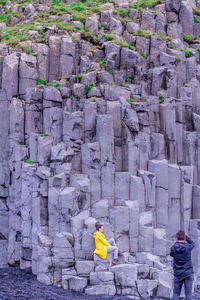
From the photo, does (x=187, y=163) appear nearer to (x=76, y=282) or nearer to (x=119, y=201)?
(x=119, y=201)

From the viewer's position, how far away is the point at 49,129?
20.8 m

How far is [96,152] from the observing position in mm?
19281

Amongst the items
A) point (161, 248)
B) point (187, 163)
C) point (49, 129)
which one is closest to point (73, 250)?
point (161, 248)

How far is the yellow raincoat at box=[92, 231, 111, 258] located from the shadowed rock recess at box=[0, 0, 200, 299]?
0.36 metres

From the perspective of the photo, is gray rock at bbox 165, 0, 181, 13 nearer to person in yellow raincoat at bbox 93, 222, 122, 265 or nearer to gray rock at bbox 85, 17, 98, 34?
gray rock at bbox 85, 17, 98, 34

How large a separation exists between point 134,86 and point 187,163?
562 centimetres

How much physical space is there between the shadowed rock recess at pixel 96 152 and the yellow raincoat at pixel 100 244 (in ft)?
1.19

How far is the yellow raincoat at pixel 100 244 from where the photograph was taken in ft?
53.2

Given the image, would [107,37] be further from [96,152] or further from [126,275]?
[126,275]

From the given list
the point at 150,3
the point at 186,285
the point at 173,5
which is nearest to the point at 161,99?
the point at 173,5

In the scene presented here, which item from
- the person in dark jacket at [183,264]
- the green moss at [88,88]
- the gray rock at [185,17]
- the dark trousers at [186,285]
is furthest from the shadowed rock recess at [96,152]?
the person in dark jacket at [183,264]

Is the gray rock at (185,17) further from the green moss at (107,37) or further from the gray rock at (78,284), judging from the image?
the gray rock at (78,284)

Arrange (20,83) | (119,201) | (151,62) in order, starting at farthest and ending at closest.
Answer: (151,62) → (20,83) → (119,201)

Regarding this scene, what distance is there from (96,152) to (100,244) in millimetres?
4899
